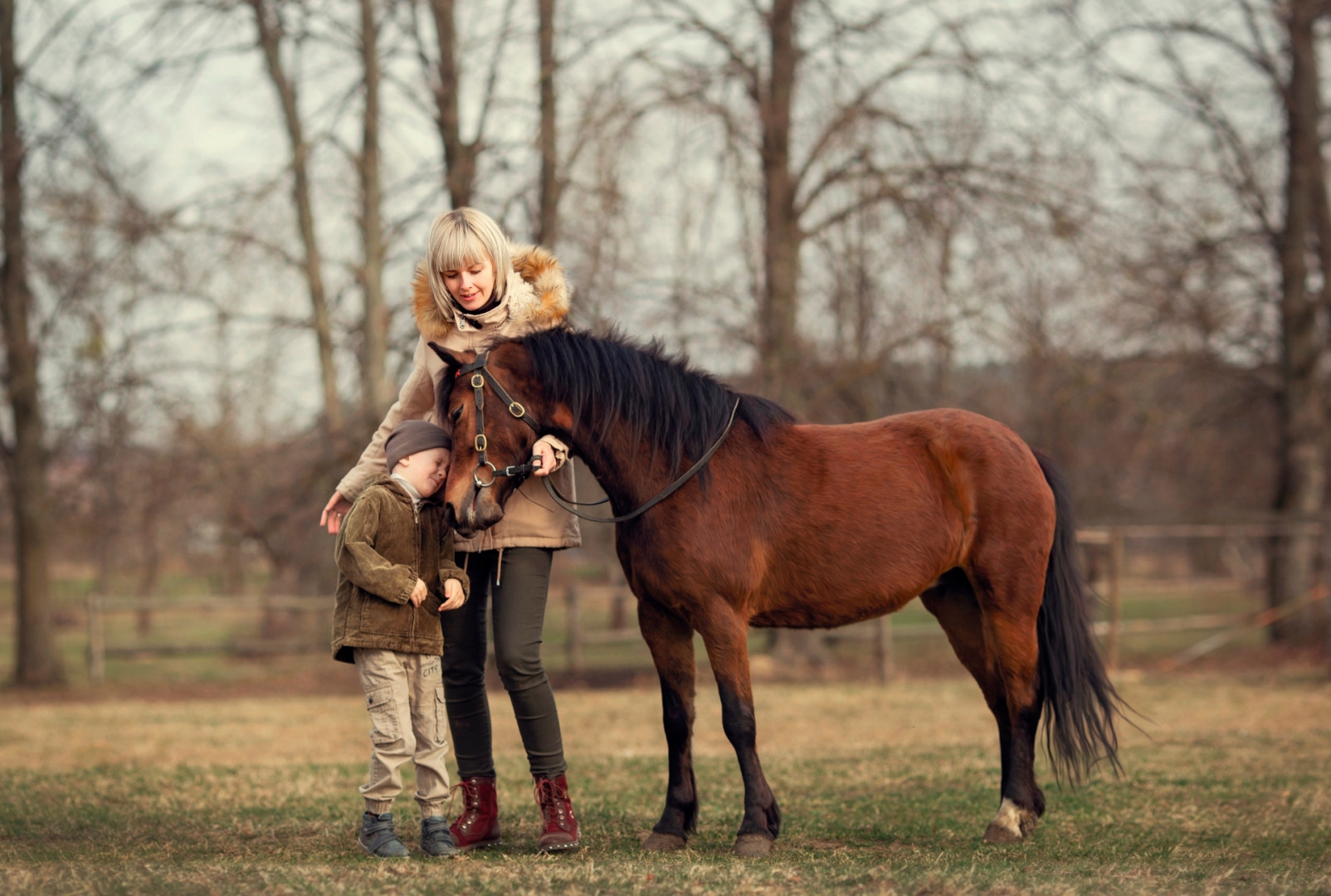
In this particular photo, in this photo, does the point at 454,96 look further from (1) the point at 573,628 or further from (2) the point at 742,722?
(2) the point at 742,722

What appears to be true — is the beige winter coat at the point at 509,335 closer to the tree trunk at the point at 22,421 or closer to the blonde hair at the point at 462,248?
the blonde hair at the point at 462,248

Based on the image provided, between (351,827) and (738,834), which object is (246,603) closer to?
(351,827)

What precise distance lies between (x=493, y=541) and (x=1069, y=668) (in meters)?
2.36

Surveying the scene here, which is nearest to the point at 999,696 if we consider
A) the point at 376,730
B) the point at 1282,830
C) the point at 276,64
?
the point at 1282,830

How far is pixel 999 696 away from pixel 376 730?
2.44 m

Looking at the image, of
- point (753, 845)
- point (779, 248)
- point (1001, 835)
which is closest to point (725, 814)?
point (753, 845)

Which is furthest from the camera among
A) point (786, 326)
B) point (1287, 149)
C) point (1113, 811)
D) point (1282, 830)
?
point (1287, 149)

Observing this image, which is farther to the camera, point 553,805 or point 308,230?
point 308,230

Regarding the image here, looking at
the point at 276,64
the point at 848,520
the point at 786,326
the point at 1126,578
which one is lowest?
the point at 1126,578

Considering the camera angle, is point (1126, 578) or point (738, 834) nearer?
point (738, 834)

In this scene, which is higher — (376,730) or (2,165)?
(2,165)

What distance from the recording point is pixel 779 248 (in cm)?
1389

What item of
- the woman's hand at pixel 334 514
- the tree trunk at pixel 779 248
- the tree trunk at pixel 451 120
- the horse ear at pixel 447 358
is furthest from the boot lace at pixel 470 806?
the tree trunk at pixel 779 248

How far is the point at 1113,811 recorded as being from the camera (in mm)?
5211
